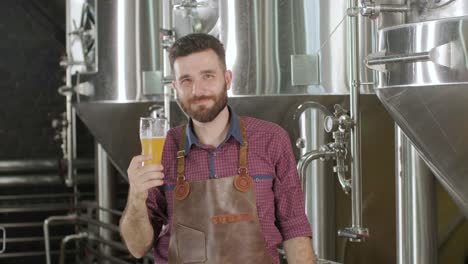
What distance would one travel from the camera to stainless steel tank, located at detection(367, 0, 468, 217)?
1832 millimetres

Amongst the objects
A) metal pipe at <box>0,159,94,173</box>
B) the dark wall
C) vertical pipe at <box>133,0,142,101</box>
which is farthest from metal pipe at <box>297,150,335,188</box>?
the dark wall

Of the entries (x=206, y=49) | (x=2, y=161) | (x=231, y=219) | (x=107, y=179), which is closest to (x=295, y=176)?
(x=231, y=219)

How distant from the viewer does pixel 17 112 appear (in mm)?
6723

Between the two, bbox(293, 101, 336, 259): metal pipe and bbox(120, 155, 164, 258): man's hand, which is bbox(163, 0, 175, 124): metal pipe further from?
bbox(120, 155, 164, 258): man's hand

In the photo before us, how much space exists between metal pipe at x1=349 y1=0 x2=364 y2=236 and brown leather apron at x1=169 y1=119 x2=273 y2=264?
65 cm

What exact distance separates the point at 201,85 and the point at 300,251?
1.68 feet

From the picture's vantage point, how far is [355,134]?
2912 mm

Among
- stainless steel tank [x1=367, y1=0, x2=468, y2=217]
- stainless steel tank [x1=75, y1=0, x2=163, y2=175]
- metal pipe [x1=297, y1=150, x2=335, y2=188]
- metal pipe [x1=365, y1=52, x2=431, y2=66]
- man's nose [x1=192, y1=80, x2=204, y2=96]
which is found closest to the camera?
stainless steel tank [x1=367, y1=0, x2=468, y2=217]

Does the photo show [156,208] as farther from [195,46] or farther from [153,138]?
[195,46]

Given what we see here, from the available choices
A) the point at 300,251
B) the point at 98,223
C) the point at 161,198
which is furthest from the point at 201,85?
the point at 98,223

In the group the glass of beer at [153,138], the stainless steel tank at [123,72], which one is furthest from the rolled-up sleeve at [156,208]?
the stainless steel tank at [123,72]

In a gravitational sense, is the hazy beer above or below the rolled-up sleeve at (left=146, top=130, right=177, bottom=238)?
above

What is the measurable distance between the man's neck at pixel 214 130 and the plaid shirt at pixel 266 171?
2 cm

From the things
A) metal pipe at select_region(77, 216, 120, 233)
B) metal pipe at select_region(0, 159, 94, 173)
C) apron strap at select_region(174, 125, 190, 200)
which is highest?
apron strap at select_region(174, 125, 190, 200)
